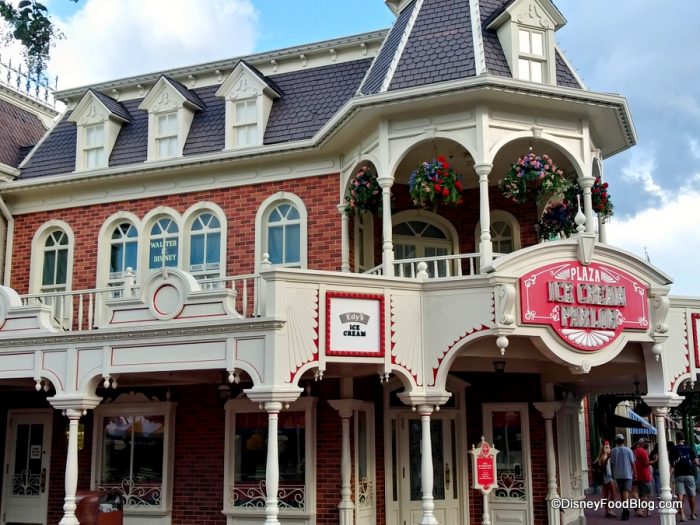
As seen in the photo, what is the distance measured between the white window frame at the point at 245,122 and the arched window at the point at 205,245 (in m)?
1.67

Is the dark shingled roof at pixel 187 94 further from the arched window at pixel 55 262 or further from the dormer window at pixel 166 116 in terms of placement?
the arched window at pixel 55 262

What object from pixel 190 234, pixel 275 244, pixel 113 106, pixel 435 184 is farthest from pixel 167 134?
pixel 435 184

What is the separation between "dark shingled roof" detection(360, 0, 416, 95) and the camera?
15.1 m

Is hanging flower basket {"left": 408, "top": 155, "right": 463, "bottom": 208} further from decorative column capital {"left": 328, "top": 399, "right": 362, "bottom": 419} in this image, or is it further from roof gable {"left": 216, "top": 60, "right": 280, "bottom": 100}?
roof gable {"left": 216, "top": 60, "right": 280, "bottom": 100}

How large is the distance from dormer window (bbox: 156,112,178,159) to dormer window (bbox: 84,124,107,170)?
1.43 metres

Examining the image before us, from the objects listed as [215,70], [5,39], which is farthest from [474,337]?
[215,70]

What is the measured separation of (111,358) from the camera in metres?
13.3

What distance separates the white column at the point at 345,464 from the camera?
14.4 meters

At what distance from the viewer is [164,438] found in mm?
16328

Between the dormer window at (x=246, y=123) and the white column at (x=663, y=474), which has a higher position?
the dormer window at (x=246, y=123)

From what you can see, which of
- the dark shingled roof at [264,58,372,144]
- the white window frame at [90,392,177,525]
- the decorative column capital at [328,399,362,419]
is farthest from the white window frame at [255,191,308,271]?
the white window frame at [90,392,177,525]

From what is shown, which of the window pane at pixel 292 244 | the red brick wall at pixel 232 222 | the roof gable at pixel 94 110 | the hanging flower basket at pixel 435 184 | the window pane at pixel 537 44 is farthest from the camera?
the roof gable at pixel 94 110

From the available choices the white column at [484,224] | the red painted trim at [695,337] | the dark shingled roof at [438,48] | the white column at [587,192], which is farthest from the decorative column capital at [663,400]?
the dark shingled roof at [438,48]

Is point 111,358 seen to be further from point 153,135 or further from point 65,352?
point 153,135
